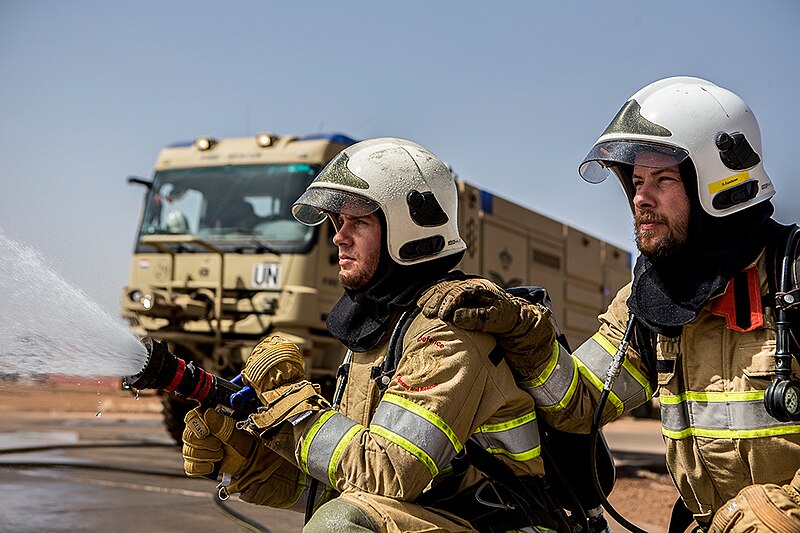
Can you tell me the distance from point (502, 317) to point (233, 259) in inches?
323

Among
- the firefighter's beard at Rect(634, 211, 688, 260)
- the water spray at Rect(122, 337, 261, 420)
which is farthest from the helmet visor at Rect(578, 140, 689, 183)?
the water spray at Rect(122, 337, 261, 420)

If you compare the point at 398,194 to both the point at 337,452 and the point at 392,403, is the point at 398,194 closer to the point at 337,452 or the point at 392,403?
the point at 392,403

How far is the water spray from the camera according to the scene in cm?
307

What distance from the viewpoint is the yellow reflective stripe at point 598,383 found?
3.26 m

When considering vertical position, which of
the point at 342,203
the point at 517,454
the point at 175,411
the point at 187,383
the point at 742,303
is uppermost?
the point at 342,203

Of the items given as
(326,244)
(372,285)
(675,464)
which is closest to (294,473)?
(372,285)

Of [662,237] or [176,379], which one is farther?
[176,379]

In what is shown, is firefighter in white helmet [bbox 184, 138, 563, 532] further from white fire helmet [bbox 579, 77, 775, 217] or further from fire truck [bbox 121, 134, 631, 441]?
fire truck [bbox 121, 134, 631, 441]

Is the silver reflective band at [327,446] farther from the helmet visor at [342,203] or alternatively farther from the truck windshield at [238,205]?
the truck windshield at [238,205]

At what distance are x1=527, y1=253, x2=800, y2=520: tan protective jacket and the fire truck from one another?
7.20 metres

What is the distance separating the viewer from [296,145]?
11.1 metres

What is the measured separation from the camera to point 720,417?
2771mm

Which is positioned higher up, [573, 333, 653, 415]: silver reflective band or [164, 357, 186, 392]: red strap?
[573, 333, 653, 415]: silver reflective band

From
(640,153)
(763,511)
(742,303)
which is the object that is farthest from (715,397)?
(640,153)
